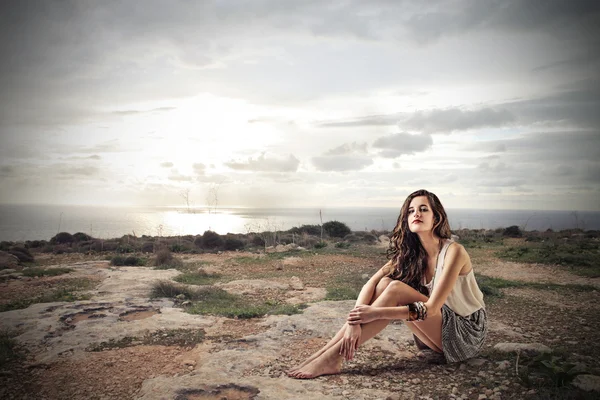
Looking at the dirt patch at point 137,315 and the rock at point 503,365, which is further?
the dirt patch at point 137,315

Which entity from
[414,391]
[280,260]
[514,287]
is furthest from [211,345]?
[280,260]

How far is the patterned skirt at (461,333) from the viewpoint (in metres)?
3.51

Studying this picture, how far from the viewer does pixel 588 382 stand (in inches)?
119

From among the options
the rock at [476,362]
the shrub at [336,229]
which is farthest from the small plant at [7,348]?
the shrub at [336,229]

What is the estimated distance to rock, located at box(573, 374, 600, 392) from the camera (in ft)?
9.77

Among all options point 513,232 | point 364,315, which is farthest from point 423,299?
point 513,232

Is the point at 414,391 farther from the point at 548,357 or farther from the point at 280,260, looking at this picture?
the point at 280,260

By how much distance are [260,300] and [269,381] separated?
383 cm

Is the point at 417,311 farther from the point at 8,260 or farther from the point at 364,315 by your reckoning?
the point at 8,260

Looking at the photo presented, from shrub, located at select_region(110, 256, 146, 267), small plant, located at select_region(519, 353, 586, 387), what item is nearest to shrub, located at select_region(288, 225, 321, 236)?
shrub, located at select_region(110, 256, 146, 267)

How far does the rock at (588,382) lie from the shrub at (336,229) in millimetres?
20203

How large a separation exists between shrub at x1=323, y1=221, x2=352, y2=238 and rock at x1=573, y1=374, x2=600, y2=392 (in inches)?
795

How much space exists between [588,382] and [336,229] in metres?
20.9

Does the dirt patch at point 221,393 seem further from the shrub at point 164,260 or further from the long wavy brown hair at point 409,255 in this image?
the shrub at point 164,260
